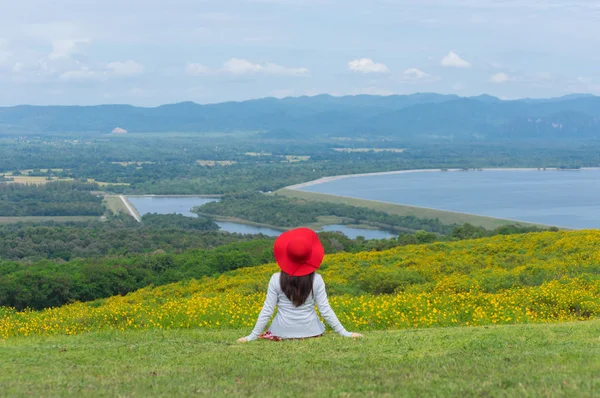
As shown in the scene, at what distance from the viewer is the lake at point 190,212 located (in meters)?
74.7

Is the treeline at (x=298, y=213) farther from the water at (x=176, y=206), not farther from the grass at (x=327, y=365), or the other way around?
the grass at (x=327, y=365)

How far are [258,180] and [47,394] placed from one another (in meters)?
128

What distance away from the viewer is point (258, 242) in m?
42.2

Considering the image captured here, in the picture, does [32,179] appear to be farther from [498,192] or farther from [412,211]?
[498,192]

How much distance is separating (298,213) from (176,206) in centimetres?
2730

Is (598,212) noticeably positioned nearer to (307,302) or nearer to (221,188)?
(221,188)

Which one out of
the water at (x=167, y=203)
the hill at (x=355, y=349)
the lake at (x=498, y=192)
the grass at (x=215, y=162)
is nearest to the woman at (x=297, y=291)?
the hill at (x=355, y=349)

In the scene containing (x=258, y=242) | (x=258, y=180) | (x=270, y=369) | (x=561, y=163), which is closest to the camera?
(x=270, y=369)

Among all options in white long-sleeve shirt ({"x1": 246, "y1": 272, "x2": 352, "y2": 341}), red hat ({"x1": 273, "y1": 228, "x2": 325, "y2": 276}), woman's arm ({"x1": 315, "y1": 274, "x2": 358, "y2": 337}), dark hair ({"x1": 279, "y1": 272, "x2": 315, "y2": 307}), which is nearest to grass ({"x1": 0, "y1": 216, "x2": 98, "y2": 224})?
white long-sleeve shirt ({"x1": 246, "y1": 272, "x2": 352, "y2": 341})

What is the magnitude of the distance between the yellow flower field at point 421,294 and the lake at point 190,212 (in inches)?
1715

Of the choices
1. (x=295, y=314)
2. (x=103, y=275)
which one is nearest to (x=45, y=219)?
(x=103, y=275)

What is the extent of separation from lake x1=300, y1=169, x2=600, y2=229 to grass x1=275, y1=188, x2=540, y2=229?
14.4 feet

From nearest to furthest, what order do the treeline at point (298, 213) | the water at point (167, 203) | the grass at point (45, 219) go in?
the treeline at point (298, 213), the grass at point (45, 219), the water at point (167, 203)

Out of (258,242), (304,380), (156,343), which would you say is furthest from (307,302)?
(258,242)
